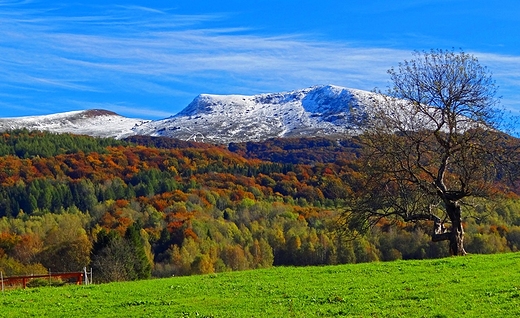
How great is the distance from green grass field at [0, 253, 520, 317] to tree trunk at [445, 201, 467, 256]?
5.66m

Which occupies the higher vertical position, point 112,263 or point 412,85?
point 412,85

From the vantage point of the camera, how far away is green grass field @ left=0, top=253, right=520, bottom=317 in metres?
21.3

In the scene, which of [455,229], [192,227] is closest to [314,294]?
[455,229]

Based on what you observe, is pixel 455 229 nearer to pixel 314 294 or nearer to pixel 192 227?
pixel 314 294

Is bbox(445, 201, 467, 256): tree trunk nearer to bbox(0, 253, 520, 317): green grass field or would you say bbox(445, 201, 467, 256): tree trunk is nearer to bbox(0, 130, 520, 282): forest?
bbox(0, 130, 520, 282): forest

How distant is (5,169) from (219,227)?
8412 cm

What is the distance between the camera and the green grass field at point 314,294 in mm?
21312

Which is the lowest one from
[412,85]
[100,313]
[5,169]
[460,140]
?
[100,313]

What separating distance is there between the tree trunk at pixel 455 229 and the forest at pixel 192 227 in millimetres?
2460

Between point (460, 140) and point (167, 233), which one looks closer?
point (460, 140)

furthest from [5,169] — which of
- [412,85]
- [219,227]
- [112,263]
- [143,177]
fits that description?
[412,85]

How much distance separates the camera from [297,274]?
31484 millimetres

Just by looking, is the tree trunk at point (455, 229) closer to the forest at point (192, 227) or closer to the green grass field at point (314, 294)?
the forest at point (192, 227)

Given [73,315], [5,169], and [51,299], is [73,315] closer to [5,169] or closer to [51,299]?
[51,299]
